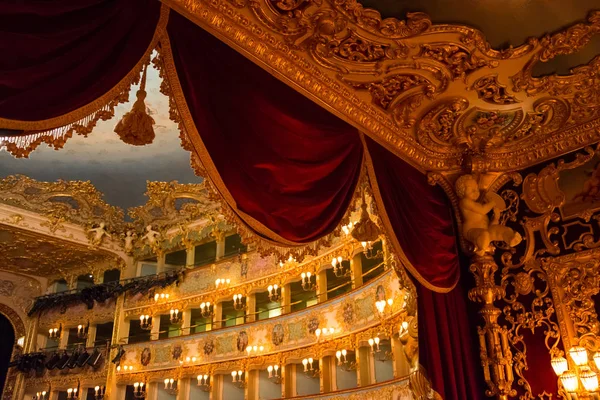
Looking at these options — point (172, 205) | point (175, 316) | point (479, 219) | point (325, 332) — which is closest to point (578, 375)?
point (479, 219)

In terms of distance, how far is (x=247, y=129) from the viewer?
3.52 metres

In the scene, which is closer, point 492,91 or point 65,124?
point 65,124

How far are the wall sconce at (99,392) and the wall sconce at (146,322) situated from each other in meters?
2.02

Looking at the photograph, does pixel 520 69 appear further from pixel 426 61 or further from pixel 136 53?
pixel 136 53

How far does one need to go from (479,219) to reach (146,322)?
40.0ft

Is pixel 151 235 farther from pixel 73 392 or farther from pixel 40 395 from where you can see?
pixel 40 395

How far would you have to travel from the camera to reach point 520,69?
460 centimetres

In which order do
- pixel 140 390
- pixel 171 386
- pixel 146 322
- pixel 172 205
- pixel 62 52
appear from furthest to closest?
pixel 146 322
pixel 172 205
pixel 140 390
pixel 171 386
pixel 62 52

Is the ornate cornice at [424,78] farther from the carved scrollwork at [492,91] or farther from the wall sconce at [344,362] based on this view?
the wall sconce at [344,362]

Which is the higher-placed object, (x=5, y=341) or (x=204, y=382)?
(x=5, y=341)

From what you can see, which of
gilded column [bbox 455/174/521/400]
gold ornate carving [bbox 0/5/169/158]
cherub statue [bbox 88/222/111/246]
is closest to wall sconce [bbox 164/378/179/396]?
cherub statue [bbox 88/222/111/246]


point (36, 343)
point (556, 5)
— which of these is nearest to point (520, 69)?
point (556, 5)

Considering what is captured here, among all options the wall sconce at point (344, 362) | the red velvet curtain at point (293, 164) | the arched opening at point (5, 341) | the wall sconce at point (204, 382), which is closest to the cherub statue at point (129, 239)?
the wall sconce at point (204, 382)

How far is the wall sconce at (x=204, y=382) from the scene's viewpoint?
42.8ft
